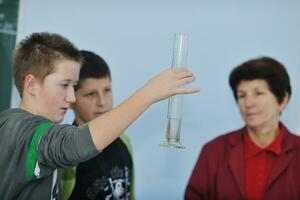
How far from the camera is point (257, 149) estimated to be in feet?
3.90

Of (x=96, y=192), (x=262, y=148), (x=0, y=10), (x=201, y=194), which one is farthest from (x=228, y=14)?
(x=0, y=10)

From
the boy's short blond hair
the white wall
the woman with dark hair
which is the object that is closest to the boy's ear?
the boy's short blond hair

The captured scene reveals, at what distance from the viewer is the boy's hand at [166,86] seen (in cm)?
81

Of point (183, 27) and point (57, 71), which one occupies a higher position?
point (183, 27)

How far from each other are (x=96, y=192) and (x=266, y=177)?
46 centimetres

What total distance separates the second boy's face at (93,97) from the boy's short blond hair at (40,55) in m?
0.22

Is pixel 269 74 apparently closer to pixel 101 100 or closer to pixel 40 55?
pixel 101 100

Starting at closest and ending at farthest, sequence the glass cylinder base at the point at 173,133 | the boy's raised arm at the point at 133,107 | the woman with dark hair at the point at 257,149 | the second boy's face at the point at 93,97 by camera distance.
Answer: the boy's raised arm at the point at 133,107
the glass cylinder base at the point at 173,133
the woman with dark hair at the point at 257,149
the second boy's face at the point at 93,97

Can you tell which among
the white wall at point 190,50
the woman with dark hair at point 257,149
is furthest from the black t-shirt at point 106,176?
the woman with dark hair at point 257,149

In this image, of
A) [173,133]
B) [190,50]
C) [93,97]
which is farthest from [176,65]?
[93,97]

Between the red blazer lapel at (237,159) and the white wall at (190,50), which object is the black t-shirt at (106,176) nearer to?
the white wall at (190,50)

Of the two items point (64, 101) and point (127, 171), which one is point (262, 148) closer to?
point (127, 171)

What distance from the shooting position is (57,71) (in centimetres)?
99

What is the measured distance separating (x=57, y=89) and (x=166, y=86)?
0.30m
